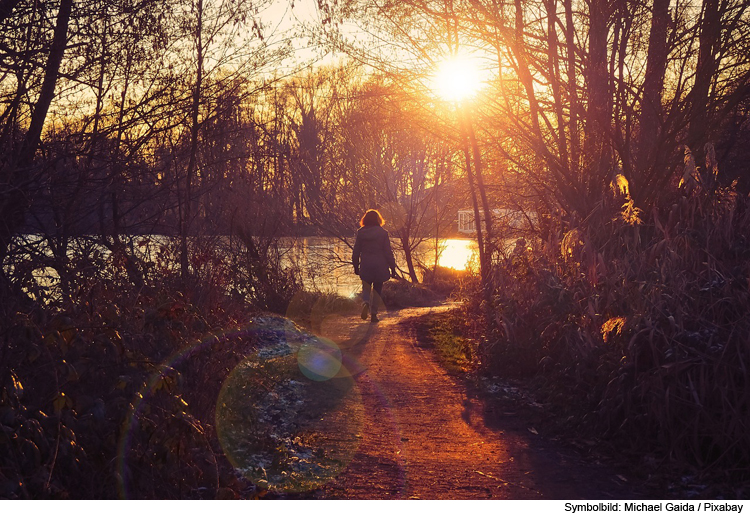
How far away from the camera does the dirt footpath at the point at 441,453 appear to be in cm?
450

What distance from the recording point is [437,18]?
1050 centimetres

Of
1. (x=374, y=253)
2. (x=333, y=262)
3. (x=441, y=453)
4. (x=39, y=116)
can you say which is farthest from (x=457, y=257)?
(x=441, y=453)

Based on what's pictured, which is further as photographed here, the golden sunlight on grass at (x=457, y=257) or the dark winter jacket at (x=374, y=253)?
the golden sunlight on grass at (x=457, y=257)

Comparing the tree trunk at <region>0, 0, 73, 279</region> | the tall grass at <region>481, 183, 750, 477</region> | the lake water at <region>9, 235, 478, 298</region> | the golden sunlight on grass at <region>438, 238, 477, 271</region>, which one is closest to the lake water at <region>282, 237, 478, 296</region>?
the lake water at <region>9, 235, 478, 298</region>

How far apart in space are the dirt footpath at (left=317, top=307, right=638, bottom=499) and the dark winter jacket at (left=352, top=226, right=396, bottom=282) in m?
4.79

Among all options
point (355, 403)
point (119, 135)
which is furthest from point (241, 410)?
point (119, 135)

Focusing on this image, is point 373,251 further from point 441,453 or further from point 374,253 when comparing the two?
point 441,453

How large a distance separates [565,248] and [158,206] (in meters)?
4.81

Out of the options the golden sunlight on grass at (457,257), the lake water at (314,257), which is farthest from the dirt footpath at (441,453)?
the golden sunlight on grass at (457,257)

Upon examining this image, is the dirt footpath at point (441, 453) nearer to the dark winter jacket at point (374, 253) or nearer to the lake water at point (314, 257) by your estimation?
the lake water at point (314, 257)

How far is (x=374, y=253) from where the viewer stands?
42.6 ft

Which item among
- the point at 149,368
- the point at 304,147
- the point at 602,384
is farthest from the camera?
the point at 304,147

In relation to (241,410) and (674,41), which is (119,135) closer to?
(241,410)

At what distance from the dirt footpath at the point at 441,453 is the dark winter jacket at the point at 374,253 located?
4792 mm
